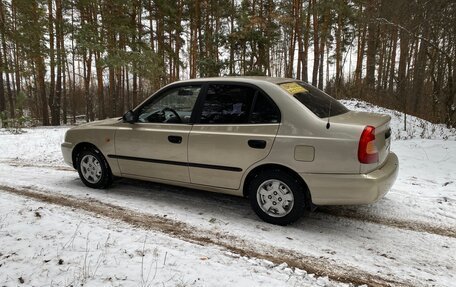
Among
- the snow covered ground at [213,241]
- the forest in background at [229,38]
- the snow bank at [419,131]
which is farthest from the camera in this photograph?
the forest in background at [229,38]

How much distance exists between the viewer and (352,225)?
14.1 feet

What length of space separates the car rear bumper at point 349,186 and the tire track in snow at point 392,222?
710 millimetres

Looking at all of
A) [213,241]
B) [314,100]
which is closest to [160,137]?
[213,241]

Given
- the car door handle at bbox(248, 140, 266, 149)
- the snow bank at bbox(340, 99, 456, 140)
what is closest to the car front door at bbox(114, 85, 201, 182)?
the car door handle at bbox(248, 140, 266, 149)

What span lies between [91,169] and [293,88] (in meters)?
3.59

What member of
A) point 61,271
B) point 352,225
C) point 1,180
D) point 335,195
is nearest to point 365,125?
point 335,195

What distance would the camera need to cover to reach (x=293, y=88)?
4.39m

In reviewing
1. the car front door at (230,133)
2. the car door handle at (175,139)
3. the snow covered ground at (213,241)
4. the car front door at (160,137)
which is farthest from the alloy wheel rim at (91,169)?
the car front door at (230,133)

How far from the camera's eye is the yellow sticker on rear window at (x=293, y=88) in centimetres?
425

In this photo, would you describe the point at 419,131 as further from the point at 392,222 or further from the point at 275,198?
the point at 275,198

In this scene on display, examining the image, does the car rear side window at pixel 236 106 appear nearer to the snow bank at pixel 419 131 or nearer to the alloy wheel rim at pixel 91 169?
the alloy wheel rim at pixel 91 169

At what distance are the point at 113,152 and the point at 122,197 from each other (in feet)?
2.37

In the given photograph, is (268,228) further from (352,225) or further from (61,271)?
(61,271)

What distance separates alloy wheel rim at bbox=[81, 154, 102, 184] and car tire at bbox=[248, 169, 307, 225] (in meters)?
2.75
